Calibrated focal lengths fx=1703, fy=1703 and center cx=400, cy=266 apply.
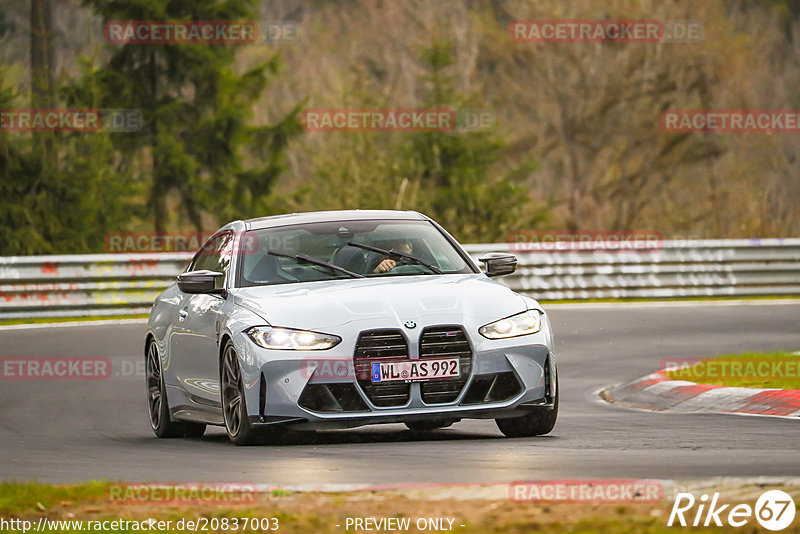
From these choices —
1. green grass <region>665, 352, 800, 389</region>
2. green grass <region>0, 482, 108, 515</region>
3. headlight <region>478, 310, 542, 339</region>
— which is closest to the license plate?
headlight <region>478, 310, 542, 339</region>

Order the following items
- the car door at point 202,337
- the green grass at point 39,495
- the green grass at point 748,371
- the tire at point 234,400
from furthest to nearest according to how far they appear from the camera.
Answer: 1. the green grass at point 748,371
2. the car door at point 202,337
3. the tire at point 234,400
4. the green grass at point 39,495

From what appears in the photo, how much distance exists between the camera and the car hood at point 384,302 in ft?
33.2

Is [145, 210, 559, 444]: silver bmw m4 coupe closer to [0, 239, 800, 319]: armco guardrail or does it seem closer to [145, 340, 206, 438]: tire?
[145, 340, 206, 438]: tire

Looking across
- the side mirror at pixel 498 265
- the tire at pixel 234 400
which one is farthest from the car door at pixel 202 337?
the side mirror at pixel 498 265

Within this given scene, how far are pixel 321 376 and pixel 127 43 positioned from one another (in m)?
30.9

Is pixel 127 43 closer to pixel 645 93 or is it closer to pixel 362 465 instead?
pixel 645 93

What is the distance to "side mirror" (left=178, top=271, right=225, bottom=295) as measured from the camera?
36.4ft

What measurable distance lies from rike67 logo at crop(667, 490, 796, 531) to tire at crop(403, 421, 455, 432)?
375 centimetres

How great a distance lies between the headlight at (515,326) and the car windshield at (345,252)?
35.4 inches

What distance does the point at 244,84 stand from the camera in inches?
1590

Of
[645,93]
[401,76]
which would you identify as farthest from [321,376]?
[401,76]

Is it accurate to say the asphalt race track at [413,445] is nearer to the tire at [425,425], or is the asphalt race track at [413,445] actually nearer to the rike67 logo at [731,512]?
the tire at [425,425]

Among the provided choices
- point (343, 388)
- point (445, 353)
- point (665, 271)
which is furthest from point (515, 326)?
point (665, 271)

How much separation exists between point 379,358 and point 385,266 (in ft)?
4.47
